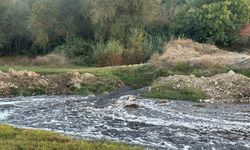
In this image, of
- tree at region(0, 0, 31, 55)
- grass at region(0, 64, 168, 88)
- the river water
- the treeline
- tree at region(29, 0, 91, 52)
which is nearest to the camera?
the river water

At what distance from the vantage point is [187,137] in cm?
2695

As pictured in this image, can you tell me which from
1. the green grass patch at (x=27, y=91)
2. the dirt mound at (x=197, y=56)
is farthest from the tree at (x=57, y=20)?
the green grass patch at (x=27, y=91)

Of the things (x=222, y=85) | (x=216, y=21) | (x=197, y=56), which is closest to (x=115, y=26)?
(x=216, y=21)

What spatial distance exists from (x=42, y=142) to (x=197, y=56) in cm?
3976

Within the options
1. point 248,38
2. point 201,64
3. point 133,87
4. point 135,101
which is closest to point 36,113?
point 135,101

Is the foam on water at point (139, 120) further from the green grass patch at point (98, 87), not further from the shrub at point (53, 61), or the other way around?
the shrub at point (53, 61)

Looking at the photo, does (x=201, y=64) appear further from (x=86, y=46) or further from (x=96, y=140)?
(x=96, y=140)

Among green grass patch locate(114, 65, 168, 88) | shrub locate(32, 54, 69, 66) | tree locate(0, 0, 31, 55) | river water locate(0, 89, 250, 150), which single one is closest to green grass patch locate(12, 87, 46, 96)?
river water locate(0, 89, 250, 150)

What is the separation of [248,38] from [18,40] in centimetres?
4165

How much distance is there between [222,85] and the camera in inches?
1745

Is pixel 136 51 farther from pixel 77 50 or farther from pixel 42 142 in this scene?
pixel 42 142

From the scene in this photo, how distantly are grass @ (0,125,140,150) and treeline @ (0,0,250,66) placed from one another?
1642 inches

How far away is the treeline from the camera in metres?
68.7

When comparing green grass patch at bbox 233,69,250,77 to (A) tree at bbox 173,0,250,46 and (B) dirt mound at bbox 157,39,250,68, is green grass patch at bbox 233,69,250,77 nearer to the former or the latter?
(B) dirt mound at bbox 157,39,250,68
